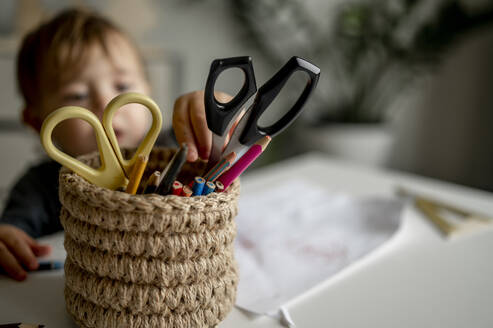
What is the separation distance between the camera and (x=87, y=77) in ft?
1.73

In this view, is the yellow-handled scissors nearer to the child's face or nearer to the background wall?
the child's face

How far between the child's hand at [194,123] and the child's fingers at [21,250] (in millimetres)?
204

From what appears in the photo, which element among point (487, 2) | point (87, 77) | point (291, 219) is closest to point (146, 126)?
point (87, 77)

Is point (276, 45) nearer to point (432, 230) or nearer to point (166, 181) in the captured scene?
point (432, 230)

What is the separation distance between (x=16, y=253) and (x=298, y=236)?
31cm

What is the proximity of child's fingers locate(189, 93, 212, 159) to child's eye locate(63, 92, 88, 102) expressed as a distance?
264mm

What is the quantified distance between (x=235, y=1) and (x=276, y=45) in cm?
27

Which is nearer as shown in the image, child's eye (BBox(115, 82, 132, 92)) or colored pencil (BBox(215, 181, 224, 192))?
colored pencil (BBox(215, 181, 224, 192))

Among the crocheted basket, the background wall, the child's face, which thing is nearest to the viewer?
the crocheted basket

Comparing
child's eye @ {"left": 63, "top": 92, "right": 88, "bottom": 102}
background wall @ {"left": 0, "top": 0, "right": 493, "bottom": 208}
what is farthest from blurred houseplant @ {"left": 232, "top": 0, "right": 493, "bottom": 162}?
child's eye @ {"left": 63, "top": 92, "right": 88, "bottom": 102}

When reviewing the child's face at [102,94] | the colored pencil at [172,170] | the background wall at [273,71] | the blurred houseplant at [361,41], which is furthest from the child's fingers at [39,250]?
the blurred houseplant at [361,41]

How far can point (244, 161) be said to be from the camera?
291 millimetres

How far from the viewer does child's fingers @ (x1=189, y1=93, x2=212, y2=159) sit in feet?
1.04

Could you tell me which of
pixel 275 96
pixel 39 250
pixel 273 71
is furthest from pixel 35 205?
pixel 273 71
